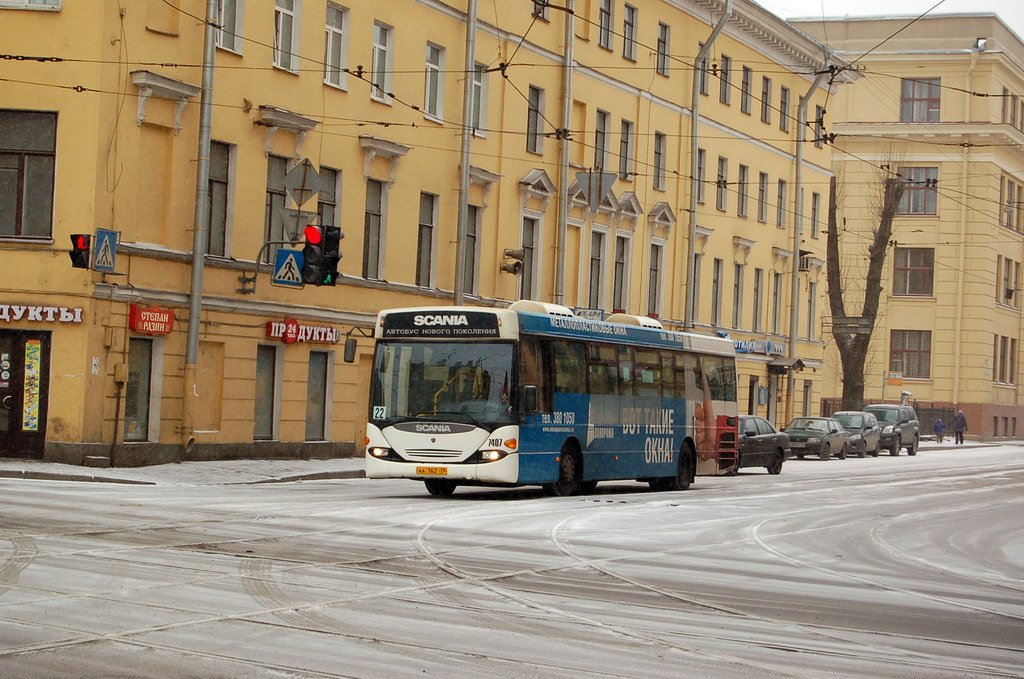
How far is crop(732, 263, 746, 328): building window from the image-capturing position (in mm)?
58281

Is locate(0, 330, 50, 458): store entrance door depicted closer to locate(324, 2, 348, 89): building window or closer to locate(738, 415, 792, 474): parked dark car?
locate(324, 2, 348, 89): building window

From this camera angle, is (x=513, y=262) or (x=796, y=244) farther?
(x=796, y=244)

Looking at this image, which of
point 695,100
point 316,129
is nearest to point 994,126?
point 695,100

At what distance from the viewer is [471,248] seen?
41.4 meters

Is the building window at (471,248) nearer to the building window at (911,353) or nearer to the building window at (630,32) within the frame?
the building window at (630,32)

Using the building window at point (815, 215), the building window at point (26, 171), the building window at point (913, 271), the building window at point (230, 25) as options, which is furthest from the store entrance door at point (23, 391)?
the building window at point (913, 271)

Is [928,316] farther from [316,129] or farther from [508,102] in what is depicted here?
[316,129]

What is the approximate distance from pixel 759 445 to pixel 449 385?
1769 centimetres

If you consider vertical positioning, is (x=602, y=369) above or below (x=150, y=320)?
below

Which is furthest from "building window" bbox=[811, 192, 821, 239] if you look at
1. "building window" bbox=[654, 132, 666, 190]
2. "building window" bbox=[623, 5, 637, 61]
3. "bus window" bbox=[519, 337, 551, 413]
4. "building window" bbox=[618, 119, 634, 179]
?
"bus window" bbox=[519, 337, 551, 413]

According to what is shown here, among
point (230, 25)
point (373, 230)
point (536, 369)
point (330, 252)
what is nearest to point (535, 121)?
point (373, 230)

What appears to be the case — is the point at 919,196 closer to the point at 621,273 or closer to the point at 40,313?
the point at 621,273

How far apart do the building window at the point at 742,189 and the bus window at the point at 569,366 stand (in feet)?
105

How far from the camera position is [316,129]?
34.6 metres
